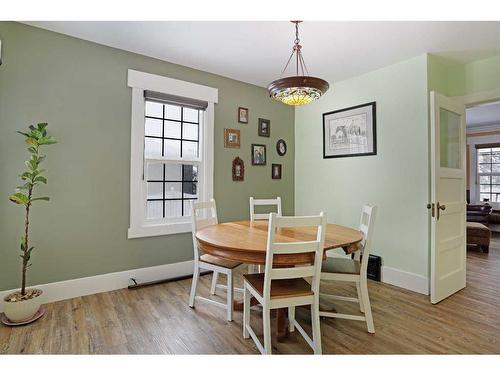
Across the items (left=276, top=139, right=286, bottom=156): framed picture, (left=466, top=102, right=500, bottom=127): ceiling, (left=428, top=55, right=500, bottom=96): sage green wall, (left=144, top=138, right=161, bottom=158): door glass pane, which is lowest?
(left=144, top=138, right=161, bottom=158): door glass pane

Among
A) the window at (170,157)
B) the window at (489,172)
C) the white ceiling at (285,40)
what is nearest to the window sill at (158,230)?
the window at (170,157)

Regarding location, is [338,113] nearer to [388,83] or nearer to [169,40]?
[388,83]

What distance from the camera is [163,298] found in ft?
8.76

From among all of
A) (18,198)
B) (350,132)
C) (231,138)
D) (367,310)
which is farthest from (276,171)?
(18,198)

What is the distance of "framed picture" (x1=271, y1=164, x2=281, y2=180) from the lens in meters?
4.12

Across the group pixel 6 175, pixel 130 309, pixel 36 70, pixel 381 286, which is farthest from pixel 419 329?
pixel 36 70

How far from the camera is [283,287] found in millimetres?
1817

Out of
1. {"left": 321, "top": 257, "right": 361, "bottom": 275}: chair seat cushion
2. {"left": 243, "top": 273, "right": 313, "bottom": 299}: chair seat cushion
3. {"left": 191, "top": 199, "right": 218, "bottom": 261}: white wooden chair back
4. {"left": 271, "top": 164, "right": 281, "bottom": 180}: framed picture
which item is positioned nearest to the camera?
{"left": 243, "top": 273, "right": 313, "bottom": 299}: chair seat cushion

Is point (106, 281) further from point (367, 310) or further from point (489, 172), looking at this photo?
point (489, 172)

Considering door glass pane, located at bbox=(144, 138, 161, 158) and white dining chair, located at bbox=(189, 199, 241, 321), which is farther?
door glass pane, located at bbox=(144, 138, 161, 158)

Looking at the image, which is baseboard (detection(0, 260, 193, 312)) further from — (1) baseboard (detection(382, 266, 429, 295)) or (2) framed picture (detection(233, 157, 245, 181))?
(1) baseboard (detection(382, 266, 429, 295))

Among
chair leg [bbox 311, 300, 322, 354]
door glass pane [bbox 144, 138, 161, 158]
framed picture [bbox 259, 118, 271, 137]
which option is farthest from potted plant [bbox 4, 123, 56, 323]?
framed picture [bbox 259, 118, 271, 137]

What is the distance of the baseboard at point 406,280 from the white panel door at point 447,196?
0.18 meters

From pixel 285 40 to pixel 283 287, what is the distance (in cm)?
224
